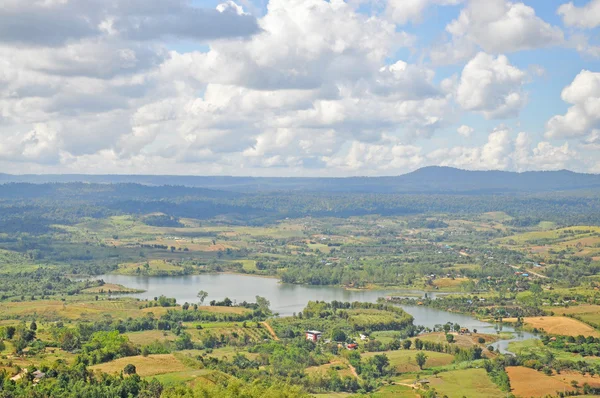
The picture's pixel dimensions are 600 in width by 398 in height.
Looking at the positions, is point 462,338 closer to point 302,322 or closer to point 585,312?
point 302,322

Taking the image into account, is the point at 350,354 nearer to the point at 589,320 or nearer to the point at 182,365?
the point at 182,365

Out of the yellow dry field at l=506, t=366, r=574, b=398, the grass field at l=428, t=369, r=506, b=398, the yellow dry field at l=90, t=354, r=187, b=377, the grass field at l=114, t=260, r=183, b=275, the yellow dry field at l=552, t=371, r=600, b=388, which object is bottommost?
the grass field at l=114, t=260, r=183, b=275

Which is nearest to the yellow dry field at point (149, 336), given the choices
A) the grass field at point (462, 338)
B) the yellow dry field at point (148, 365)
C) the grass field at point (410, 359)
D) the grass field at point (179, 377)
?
the yellow dry field at point (148, 365)

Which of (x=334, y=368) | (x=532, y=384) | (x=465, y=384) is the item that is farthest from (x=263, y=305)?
(x=532, y=384)

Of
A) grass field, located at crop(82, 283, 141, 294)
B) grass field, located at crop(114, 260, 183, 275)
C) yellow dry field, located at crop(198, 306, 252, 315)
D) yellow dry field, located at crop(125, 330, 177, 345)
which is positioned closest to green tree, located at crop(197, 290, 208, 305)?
yellow dry field, located at crop(198, 306, 252, 315)

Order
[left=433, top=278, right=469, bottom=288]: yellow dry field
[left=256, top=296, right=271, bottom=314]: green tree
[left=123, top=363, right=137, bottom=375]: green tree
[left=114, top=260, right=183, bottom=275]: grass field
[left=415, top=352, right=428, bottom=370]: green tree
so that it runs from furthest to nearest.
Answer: [left=114, top=260, right=183, bottom=275]: grass field
[left=433, top=278, right=469, bottom=288]: yellow dry field
[left=256, top=296, right=271, bottom=314]: green tree
[left=415, top=352, right=428, bottom=370]: green tree
[left=123, top=363, right=137, bottom=375]: green tree

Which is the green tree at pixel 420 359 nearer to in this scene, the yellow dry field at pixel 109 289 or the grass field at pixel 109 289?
the grass field at pixel 109 289

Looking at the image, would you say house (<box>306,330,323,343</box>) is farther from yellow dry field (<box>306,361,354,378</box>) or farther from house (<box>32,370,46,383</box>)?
house (<box>32,370,46,383</box>)
